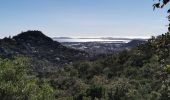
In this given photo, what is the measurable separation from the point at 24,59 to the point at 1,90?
11.1 ft

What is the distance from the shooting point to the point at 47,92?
3472 centimetres

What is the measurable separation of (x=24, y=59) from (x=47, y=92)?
313 centimetres

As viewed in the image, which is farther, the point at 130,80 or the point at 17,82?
the point at 130,80

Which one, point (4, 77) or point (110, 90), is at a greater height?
point (4, 77)

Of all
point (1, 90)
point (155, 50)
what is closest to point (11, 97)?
point (1, 90)

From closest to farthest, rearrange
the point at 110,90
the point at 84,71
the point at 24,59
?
the point at 24,59, the point at 110,90, the point at 84,71

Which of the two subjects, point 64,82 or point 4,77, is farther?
point 64,82

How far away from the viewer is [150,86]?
201 feet

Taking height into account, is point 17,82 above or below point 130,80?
above

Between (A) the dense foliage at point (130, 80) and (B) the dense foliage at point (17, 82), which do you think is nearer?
(A) the dense foliage at point (130, 80)

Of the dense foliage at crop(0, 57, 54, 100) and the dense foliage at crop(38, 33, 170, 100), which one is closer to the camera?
the dense foliage at crop(38, 33, 170, 100)

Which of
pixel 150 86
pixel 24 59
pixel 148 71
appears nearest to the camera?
pixel 24 59

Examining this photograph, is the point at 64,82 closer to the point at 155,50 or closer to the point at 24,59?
the point at 24,59

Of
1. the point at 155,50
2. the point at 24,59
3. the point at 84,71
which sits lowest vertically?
the point at 84,71
